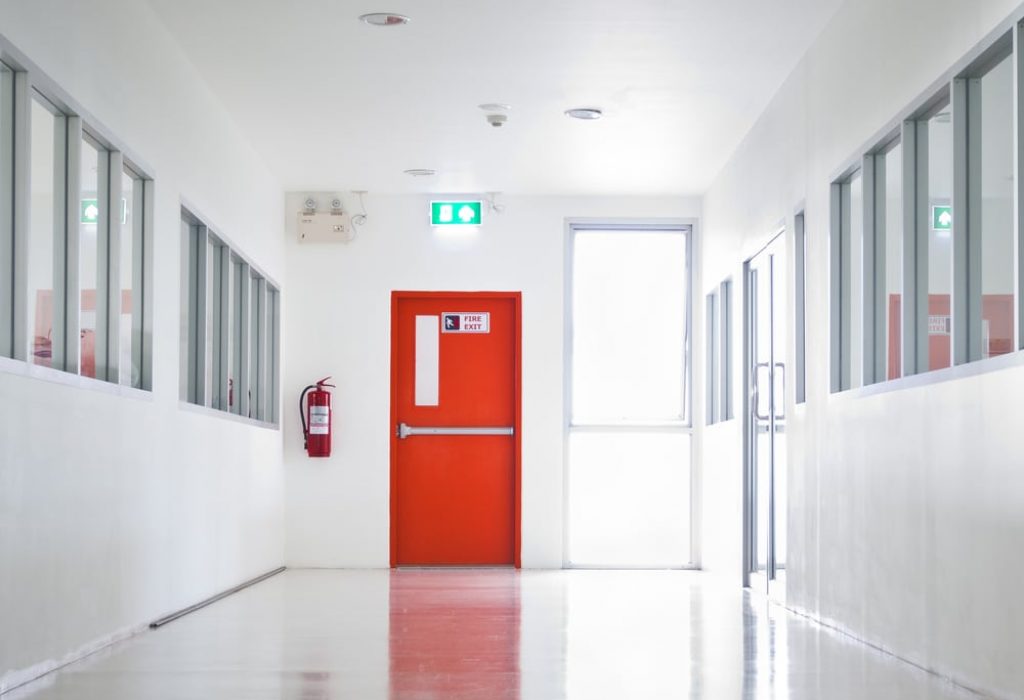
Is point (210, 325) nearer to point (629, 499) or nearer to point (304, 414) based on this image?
point (304, 414)

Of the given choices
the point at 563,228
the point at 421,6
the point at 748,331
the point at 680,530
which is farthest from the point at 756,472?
the point at 421,6

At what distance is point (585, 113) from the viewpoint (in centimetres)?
810

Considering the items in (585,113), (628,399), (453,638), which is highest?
(585,113)

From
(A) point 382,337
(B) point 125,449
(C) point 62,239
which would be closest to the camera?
(C) point 62,239

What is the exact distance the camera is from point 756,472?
8.39 m

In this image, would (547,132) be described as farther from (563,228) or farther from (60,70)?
(60,70)

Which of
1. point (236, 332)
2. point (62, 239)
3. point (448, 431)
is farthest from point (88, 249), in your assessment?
point (448, 431)

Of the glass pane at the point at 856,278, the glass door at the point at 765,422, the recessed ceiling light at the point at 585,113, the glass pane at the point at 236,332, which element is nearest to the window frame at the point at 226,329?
the glass pane at the point at 236,332

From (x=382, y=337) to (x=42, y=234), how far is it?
565 cm

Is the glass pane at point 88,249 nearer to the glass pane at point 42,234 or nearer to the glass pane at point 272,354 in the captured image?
the glass pane at point 42,234

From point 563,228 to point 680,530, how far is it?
267cm

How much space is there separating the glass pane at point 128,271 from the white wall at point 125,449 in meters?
0.14

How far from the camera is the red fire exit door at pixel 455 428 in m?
10.5

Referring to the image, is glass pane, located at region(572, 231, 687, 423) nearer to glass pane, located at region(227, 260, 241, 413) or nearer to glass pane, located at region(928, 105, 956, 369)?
glass pane, located at region(227, 260, 241, 413)
